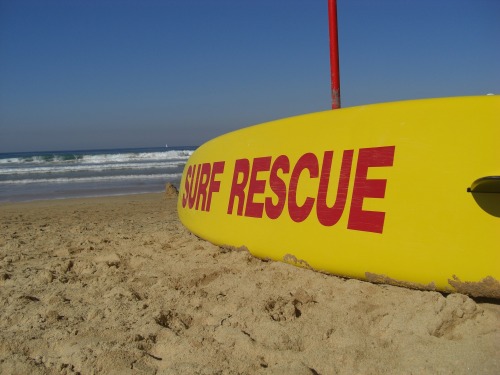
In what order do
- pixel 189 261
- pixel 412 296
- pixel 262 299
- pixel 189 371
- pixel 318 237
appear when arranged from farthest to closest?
pixel 189 261 < pixel 318 237 < pixel 262 299 < pixel 412 296 < pixel 189 371

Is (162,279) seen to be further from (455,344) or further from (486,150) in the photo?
(486,150)

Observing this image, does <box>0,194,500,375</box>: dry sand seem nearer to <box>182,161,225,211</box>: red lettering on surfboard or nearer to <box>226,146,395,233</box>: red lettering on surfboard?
<box>226,146,395,233</box>: red lettering on surfboard

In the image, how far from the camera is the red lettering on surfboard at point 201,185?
348cm

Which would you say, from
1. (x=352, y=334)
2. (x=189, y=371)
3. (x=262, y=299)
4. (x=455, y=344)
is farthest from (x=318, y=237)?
(x=189, y=371)

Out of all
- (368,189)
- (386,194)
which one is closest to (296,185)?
(368,189)

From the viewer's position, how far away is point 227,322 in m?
1.97

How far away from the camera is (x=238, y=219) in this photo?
3.00m

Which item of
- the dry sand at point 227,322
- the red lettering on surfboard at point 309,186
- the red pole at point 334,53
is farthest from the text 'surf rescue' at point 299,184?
the red pole at point 334,53

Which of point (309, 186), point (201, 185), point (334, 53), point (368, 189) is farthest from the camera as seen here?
point (201, 185)

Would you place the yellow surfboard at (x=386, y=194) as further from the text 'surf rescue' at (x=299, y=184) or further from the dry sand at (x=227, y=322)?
the dry sand at (x=227, y=322)

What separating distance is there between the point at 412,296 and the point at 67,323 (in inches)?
60.2

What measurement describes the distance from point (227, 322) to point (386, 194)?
899 millimetres

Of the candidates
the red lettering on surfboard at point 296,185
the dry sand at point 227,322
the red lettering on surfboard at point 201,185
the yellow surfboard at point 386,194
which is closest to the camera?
the dry sand at point 227,322

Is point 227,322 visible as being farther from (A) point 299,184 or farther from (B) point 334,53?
(B) point 334,53
